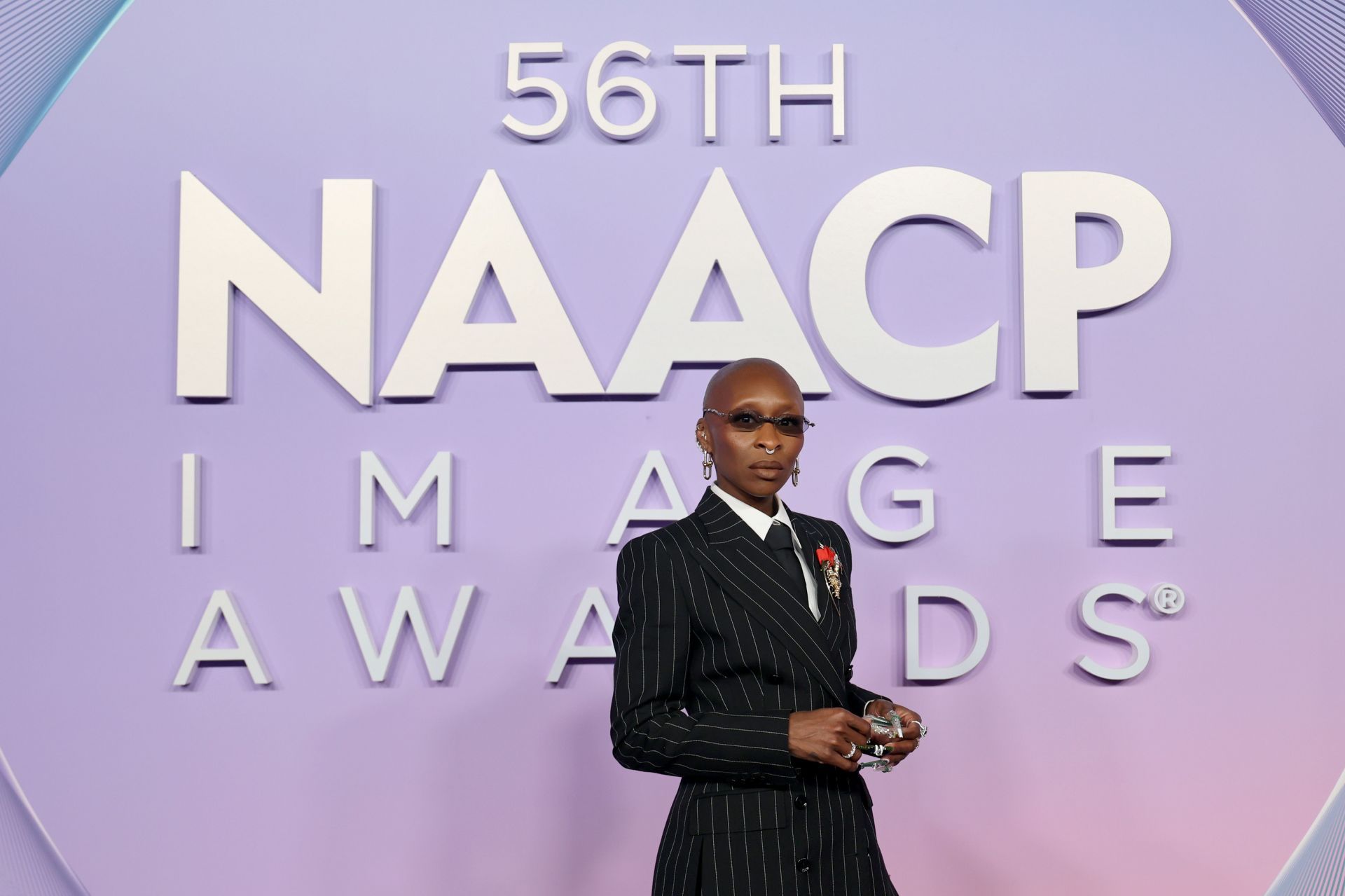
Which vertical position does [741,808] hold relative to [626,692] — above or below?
below

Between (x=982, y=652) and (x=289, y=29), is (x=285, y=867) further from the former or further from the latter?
(x=289, y=29)

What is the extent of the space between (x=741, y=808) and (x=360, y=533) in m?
1.75

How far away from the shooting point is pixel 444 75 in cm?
332

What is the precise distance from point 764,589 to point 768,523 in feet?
0.37

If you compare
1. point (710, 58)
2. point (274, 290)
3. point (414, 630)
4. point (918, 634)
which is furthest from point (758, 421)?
point (274, 290)

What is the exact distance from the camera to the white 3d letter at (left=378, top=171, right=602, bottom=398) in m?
3.23

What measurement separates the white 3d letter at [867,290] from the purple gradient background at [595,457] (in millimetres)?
62

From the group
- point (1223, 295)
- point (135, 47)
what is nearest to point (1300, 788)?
point (1223, 295)

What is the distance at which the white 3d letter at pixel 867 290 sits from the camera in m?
3.22

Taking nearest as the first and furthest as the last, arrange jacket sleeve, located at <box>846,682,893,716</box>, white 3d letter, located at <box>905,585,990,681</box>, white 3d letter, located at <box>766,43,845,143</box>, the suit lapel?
the suit lapel → jacket sleeve, located at <box>846,682,893,716</box> → white 3d letter, located at <box>905,585,990,681</box> → white 3d letter, located at <box>766,43,845,143</box>

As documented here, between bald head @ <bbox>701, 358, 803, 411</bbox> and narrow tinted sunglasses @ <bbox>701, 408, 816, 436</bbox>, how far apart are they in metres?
0.02

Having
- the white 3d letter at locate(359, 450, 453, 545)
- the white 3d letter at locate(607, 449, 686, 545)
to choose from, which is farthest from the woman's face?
the white 3d letter at locate(359, 450, 453, 545)

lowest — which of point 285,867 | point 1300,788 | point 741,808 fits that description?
point 285,867

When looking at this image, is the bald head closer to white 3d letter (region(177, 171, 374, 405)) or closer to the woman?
the woman
